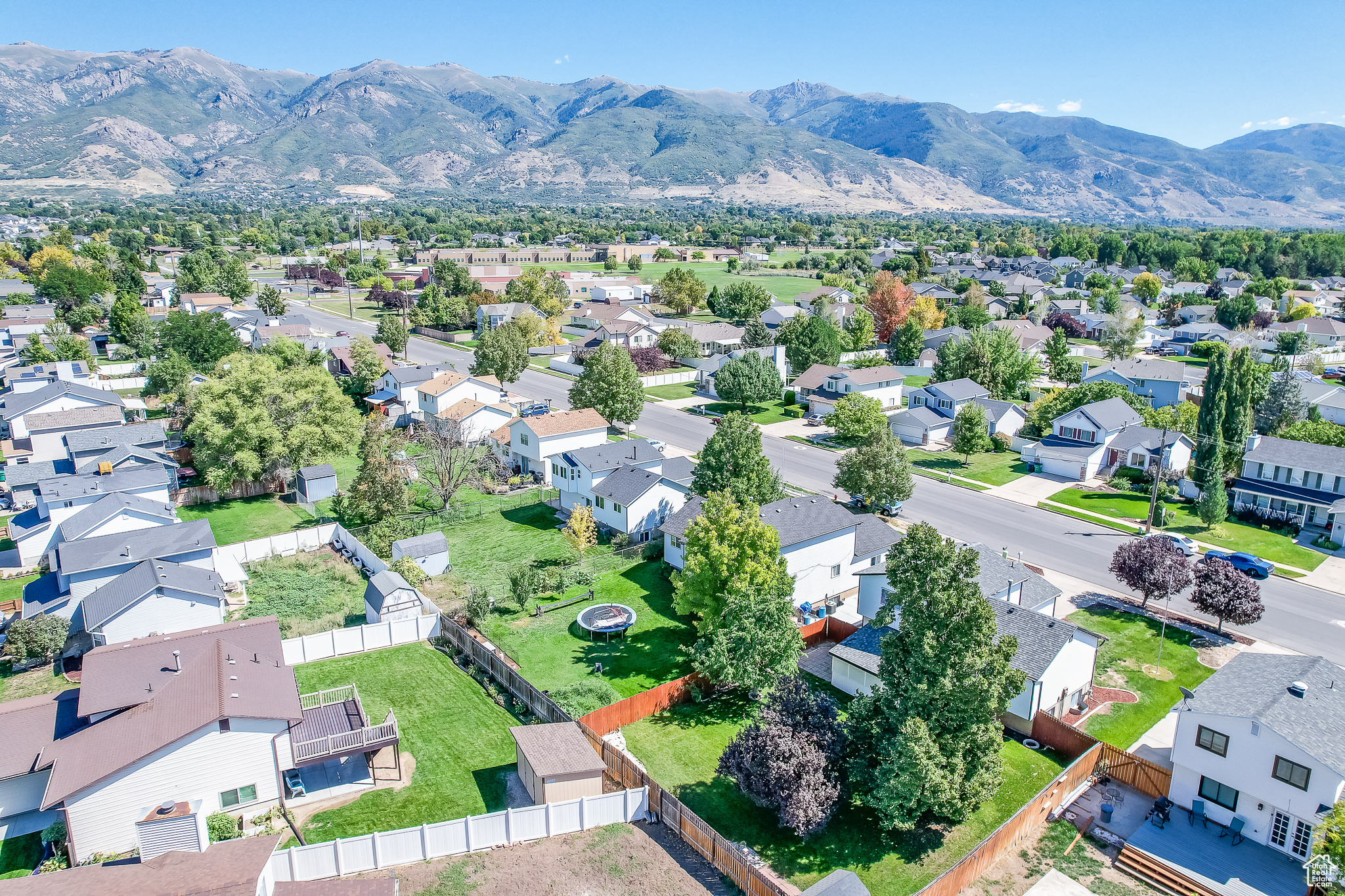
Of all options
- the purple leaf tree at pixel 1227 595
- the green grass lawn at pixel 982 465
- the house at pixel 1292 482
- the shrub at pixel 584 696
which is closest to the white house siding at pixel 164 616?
the shrub at pixel 584 696

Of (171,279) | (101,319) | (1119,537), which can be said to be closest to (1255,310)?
(1119,537)

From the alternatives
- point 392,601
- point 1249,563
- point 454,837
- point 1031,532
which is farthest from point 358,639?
point 1249,563

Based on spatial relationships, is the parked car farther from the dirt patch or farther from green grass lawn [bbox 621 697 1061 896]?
the dirt patch

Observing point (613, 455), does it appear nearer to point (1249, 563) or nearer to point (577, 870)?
point (577, 870)

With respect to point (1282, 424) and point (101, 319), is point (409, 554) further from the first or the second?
point (101, 319)

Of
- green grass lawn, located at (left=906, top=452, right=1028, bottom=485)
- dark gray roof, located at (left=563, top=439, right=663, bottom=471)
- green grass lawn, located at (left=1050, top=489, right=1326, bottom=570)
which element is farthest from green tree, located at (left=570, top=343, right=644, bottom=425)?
green grass lawn, located at (left=1050, top=489, right=1326, bottom=570)

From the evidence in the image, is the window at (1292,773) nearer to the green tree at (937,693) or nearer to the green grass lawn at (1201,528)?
the green tree at (937,693)
